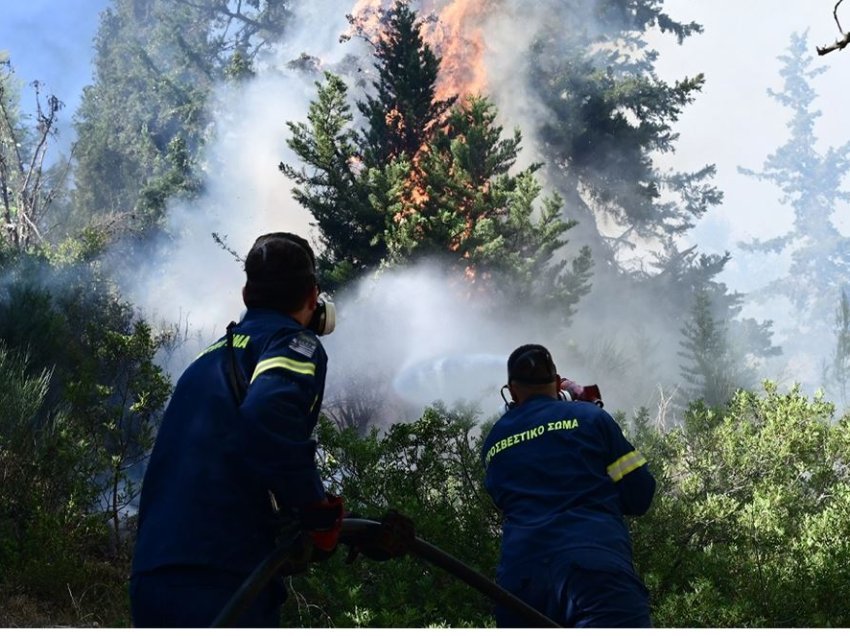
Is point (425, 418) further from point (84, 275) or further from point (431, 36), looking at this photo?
point (431, 36)

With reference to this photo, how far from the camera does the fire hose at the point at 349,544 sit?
2492 millimetres

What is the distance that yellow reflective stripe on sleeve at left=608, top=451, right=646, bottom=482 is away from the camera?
11.5 ft

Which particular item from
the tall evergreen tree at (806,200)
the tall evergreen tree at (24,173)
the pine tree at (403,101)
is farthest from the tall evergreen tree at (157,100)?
the tall evergreen tree at (806,200)

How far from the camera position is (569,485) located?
11.4ft

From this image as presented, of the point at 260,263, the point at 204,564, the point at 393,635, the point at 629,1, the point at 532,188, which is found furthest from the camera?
the point at 629,1

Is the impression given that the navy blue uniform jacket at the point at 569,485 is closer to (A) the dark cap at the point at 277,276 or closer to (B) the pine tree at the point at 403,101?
(A) the dark cap at the point at 277,276

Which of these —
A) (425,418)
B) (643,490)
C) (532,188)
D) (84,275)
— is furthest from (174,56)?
(643,490)

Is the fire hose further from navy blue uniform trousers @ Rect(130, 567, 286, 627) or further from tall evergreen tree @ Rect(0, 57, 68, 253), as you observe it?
tall evergreen tree @ Rect(0, 57, 68, 253)

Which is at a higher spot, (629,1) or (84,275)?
(629,1)

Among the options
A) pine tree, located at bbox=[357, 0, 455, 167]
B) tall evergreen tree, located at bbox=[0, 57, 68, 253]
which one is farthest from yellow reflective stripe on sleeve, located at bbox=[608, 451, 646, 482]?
pine tree, located at bbox=[357, 0, 455, 167]

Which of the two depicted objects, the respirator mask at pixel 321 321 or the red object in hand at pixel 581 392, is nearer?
the respirator mask at pixel 321 321

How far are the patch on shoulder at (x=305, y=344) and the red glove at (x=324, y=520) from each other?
1.18ft

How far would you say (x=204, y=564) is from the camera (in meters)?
2.55

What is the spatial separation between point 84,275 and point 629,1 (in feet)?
78.5
